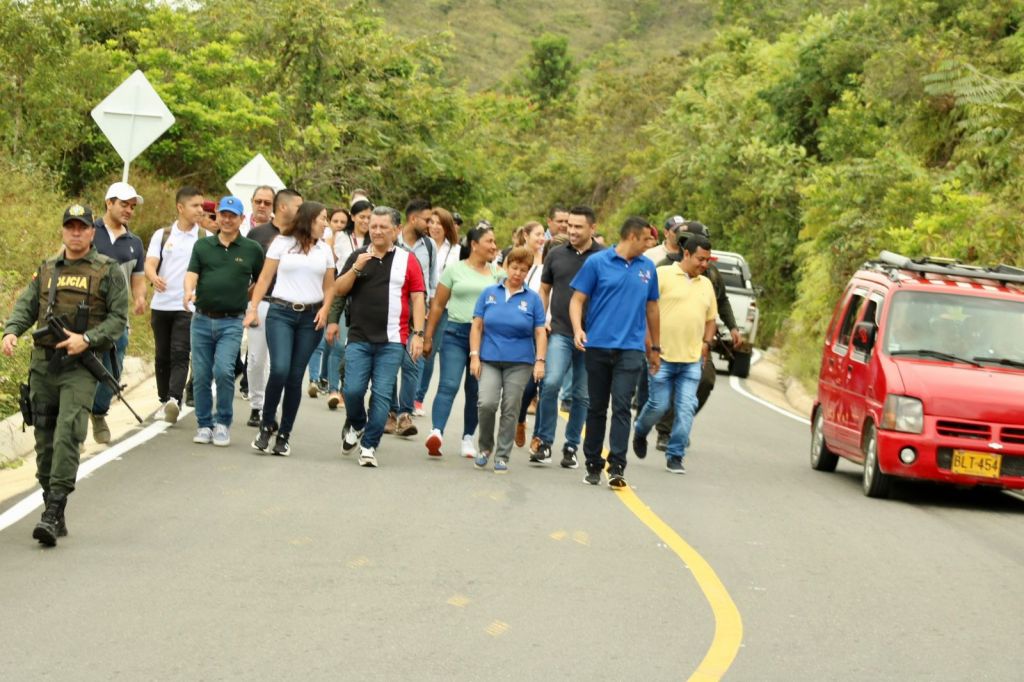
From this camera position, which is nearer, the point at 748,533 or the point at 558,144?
the point at 748,533

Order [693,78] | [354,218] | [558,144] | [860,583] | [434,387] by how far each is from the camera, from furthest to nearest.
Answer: [558,144]
[693,78]
[434,387]
[354,218]
[860,583]

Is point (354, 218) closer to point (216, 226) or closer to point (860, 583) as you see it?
point (216, 226)

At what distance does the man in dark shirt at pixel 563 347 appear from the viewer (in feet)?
44.1

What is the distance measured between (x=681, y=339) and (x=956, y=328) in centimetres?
227

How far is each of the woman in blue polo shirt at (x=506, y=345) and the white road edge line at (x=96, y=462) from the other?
8.99 ft

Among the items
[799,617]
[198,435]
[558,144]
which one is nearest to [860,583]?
[799,617]

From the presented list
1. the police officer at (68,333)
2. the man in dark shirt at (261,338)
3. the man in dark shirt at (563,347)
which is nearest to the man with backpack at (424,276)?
the man in dark shirt at (261,338)

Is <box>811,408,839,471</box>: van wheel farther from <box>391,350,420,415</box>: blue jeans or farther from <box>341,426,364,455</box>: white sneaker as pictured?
<box>341,426,364,455</box>: white sneaker

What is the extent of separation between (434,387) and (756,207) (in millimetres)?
23336

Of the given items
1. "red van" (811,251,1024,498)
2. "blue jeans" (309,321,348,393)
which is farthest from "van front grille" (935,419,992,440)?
"blue jeans" (309,321,348,393)

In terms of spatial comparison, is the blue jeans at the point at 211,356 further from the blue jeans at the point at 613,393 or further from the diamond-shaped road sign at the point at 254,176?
the diamond-shaped road sign at the point at 254,176

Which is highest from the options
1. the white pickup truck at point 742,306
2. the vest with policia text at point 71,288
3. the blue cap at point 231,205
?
the blue cap at point 231,205

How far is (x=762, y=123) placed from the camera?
144 ft

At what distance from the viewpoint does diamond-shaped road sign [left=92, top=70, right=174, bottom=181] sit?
18.6 m
